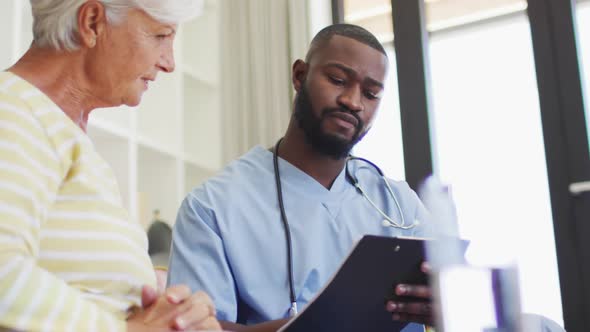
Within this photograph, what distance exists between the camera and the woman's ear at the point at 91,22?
1.16 meters

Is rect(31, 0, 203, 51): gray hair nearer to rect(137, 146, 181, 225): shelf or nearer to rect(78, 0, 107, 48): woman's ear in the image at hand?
rect(78, 0, 107, 48): woman's ear

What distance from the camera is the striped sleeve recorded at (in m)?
0.88

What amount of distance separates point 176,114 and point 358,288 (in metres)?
2.16

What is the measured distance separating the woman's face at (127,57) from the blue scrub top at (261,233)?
473 millimetres

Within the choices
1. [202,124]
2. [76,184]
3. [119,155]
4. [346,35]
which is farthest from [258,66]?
[76,184]

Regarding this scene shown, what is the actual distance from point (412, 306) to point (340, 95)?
2.16 ft

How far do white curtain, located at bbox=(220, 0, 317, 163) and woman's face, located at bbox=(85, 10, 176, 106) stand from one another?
1.97 metres

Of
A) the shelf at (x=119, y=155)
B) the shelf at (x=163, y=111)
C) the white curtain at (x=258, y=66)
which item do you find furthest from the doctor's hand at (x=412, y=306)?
the shelf at (x=163, y=111)

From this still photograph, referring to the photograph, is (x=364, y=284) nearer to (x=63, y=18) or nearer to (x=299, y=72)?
(x=63, y=18)

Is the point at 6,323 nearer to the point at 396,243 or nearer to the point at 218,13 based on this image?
the point at 396,243

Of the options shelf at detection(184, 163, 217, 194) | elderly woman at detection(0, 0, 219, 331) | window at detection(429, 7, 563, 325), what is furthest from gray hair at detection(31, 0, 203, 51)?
shelf at detection(184, 163, 217, 194)

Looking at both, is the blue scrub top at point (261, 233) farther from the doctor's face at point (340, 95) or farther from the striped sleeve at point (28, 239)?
the striped sleeve at point (28, 239)

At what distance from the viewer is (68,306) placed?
91cm

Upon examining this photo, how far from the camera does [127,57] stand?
1215 mm
